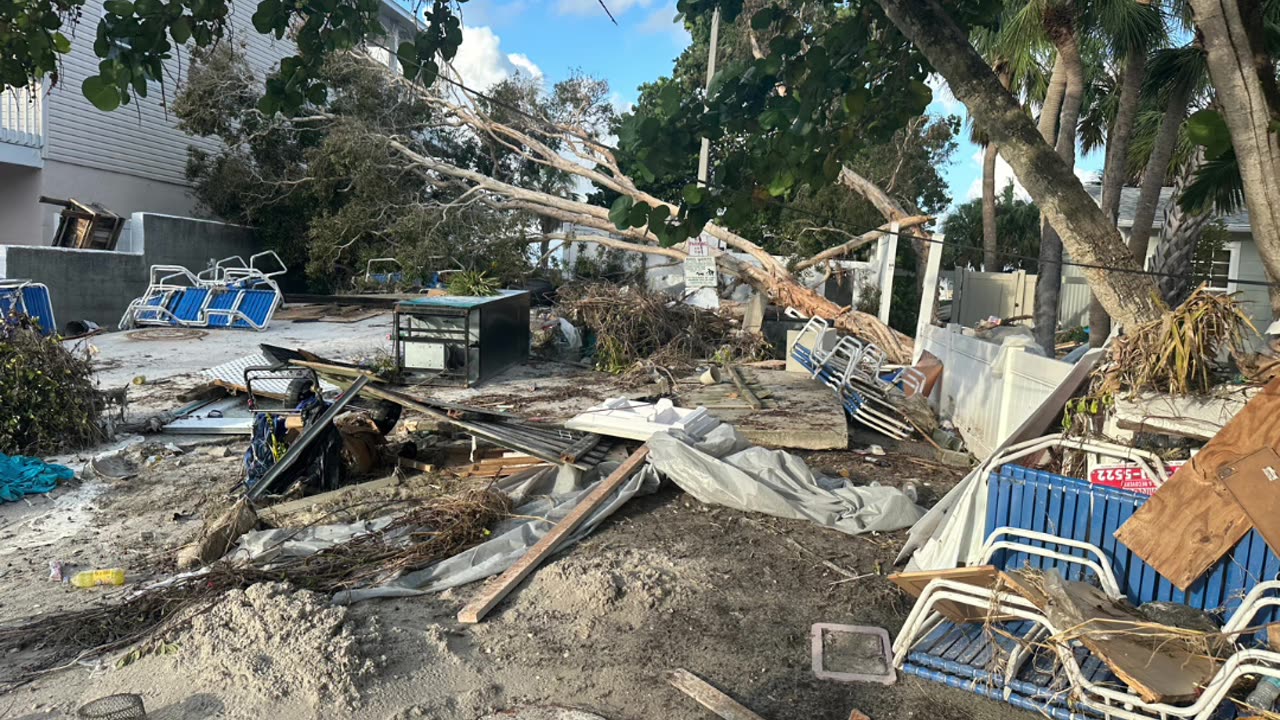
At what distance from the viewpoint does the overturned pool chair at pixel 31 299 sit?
12.9 meters

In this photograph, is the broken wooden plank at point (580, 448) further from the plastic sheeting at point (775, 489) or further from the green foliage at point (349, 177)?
the green foliage at point (349, 177)

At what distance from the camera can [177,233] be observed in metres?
17.7

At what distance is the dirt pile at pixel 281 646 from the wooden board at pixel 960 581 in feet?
7.27

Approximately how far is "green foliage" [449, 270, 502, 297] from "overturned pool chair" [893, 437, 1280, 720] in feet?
40.9

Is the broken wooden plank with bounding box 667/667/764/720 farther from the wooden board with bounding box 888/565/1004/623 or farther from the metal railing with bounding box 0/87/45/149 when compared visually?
the metal railing with bounding box 0/87/45/149

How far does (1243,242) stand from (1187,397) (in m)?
15.9

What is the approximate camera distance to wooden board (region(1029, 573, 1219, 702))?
2688 mm

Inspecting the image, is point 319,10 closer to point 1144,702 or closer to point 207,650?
point 207,650

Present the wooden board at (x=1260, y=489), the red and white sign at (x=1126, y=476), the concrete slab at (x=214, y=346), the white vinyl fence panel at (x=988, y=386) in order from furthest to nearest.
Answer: the concrete slab at (x=214, y=346)
the white vinyl fence panel at (x=988, y=386)
the red and white sign at (x=1126, y=476)
the wooden board at (x=1260, y=489)

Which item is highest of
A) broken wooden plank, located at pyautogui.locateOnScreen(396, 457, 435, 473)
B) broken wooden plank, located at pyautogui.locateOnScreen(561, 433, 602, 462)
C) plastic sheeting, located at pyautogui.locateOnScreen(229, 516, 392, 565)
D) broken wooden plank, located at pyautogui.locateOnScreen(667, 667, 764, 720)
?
broken wooden plank, located at pyautogui.locateOnScreen(561, 433, 602, 462)

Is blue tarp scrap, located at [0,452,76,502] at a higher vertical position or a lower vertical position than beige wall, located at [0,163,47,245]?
lower

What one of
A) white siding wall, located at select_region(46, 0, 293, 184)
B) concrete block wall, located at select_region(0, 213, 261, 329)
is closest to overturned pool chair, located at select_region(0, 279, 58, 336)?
concrete block wall, located at select_region(0, 213, 261, 329)

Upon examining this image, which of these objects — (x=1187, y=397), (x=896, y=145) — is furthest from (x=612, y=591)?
(x=896, y=145)

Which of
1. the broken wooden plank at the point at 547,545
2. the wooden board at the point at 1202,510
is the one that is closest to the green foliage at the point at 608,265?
the broken wooden plank at the point at 547,545
